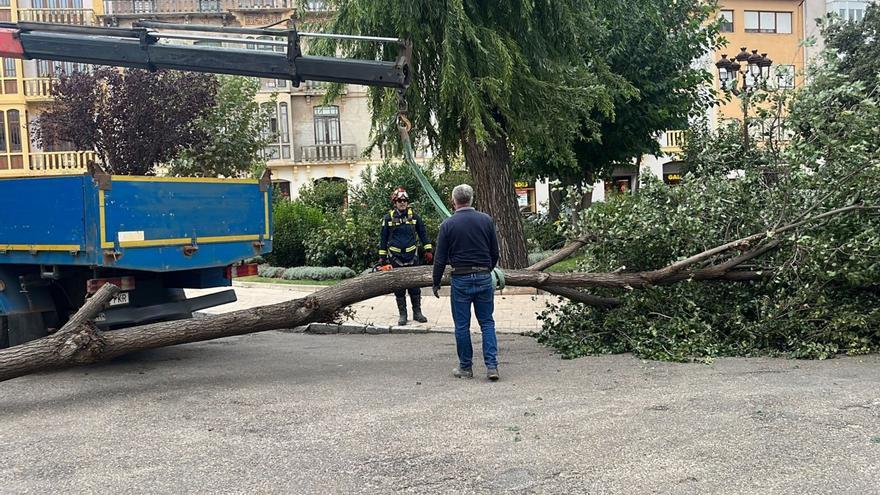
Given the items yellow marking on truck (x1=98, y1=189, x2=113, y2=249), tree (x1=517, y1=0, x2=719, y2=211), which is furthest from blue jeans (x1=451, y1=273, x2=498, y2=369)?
tree (x1=517, y1=0, x2=719, y2=211)

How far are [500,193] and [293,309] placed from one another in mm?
5529

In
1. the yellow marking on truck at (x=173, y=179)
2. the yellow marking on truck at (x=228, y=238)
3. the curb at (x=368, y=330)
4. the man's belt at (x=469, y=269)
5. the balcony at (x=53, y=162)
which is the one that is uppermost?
the balcony at (x=53, y=162)

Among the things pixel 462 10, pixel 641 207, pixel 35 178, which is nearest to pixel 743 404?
pixel 641 207

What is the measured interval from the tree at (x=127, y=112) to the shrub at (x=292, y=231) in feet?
9.39

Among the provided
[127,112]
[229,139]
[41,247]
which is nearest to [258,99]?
[229,139]

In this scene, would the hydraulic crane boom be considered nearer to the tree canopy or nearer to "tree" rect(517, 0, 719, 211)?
the tree canopy

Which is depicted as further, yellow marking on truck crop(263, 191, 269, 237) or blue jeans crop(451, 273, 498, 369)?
yellow marking on truck crop(263, 191, 269, 237)

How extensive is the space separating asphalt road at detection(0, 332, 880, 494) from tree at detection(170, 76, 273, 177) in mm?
13653

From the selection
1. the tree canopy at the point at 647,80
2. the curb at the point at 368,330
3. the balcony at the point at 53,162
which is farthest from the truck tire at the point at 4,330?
the balcony at the point at 53,162

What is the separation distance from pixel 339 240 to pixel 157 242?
949cm

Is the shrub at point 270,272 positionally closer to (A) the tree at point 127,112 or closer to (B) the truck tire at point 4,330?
(A) the tree at point 127,112

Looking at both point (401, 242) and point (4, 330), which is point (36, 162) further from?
point (4, 330)

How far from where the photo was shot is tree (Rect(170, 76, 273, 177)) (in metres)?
21.0

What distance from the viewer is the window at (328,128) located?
37.6 meters
